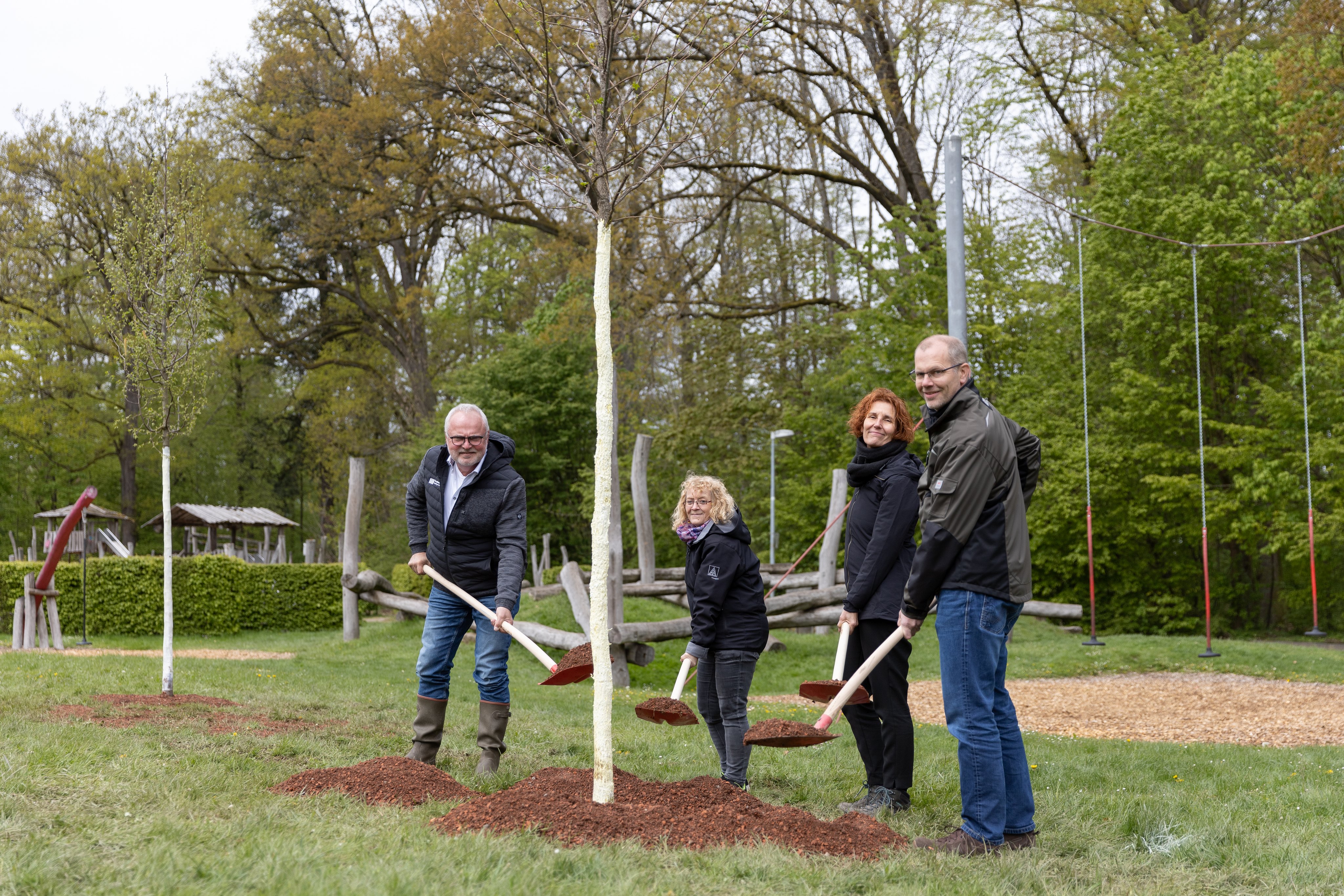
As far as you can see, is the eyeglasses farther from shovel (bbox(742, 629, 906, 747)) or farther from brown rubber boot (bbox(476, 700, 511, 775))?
brown rubber boot (bbox(476, 700, 511, 775))

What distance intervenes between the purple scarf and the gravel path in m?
2.98

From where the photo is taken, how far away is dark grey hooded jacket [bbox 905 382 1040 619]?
12.5 feet

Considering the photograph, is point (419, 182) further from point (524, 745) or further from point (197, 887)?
point (197, 887)

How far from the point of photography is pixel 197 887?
3027mm

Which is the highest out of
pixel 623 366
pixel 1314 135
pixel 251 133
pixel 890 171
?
pixel 251 133

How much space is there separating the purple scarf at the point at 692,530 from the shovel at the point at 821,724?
0.97m

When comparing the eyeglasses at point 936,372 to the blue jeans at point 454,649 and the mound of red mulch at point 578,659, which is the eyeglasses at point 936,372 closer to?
the mound of red mulch at point 578,659

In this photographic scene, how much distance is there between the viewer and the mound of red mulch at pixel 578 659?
492cm

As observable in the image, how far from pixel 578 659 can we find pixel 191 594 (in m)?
16.1

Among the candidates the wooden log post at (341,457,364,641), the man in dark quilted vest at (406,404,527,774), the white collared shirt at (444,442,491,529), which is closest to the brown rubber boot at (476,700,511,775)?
the man in dark quilted vest at (406,404,527,774)

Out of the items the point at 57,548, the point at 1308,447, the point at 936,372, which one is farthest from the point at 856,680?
the point at 1308,447

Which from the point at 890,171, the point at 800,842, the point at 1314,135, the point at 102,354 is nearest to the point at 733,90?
the point at 890,171

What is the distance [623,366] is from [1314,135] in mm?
15632

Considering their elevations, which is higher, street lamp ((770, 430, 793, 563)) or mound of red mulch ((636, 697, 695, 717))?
street lamp ((770, 430, 793, 563))
